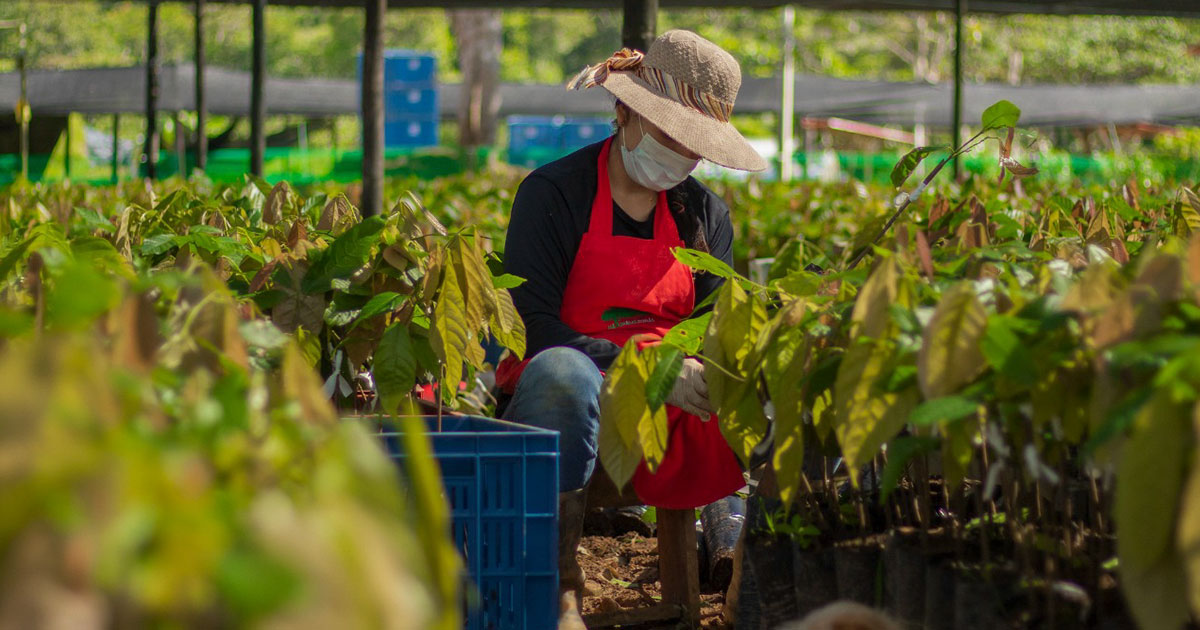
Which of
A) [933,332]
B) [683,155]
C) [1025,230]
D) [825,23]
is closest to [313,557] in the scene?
[933,332]

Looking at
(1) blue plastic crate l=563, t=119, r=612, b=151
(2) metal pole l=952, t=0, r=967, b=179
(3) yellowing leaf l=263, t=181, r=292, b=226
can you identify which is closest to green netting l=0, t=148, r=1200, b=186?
(1) blue plastic crate l=563, t=119, r=612, b=151

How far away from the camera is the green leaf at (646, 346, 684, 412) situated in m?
2.12

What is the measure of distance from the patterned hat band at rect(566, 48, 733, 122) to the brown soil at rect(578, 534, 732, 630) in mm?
1114

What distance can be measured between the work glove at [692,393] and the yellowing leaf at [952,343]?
0.98m

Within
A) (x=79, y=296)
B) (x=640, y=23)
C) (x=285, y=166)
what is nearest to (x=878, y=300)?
(x=79, y=296)

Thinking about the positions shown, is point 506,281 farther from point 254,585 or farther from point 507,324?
point 254,585

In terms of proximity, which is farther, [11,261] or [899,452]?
[11,261]

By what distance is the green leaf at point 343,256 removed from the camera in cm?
252

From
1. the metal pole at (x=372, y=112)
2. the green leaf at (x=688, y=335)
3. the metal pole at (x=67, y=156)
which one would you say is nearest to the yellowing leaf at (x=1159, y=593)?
the green leaf at (x=688, y=335)

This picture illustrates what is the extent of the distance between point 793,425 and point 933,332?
0.40m

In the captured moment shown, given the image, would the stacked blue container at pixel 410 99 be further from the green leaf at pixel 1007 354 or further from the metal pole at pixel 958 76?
the green leaf at pixel 1007 354

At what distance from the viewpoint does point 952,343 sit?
5.42ft

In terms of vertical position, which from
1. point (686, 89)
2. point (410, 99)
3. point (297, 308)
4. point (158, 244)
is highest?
point (410, 99)

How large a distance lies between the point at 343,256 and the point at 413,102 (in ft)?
53.7
